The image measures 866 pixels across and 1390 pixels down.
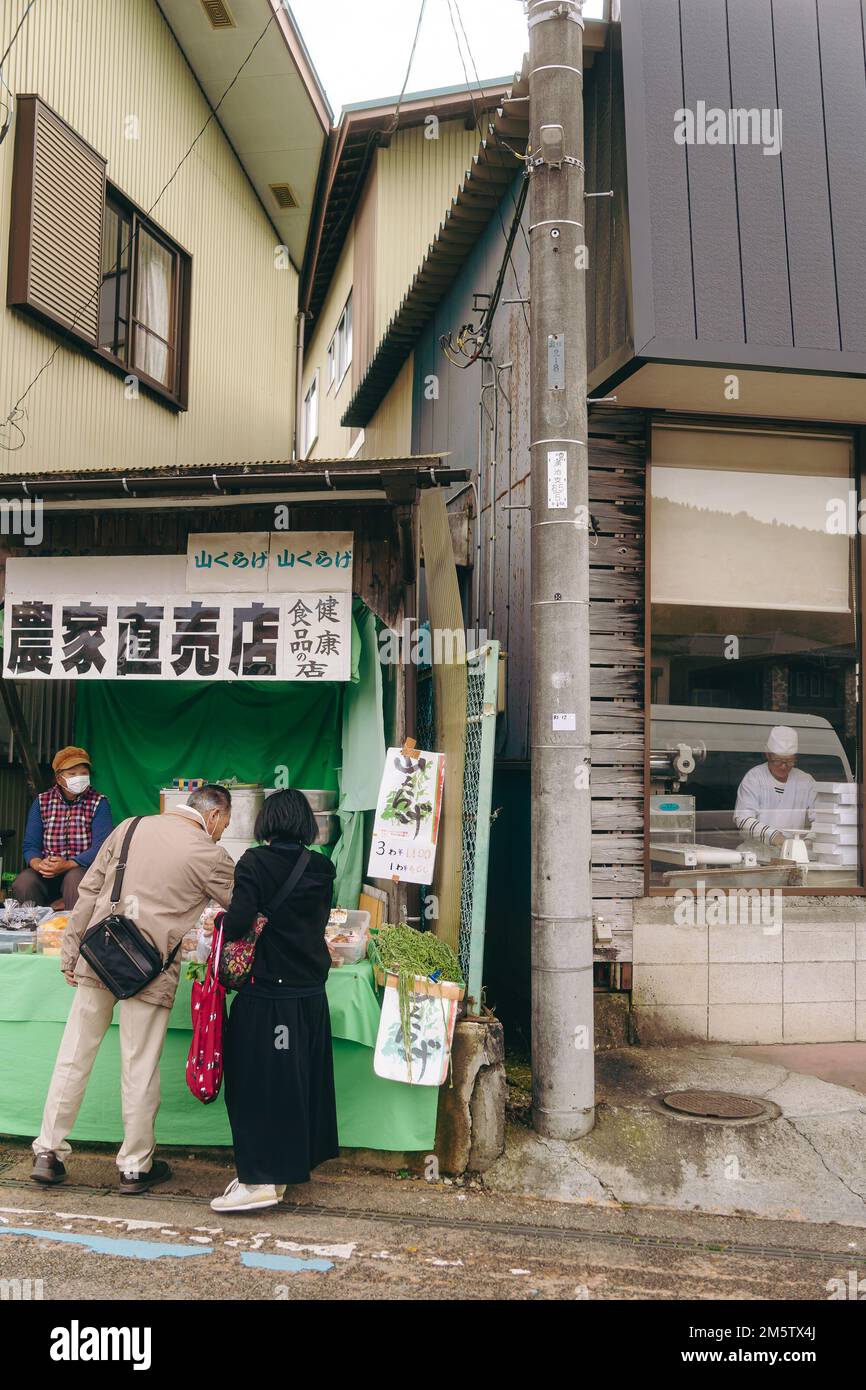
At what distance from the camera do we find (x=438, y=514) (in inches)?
285

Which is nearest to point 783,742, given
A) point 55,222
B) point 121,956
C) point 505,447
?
point 505,447

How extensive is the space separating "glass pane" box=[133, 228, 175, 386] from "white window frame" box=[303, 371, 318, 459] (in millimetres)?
8645

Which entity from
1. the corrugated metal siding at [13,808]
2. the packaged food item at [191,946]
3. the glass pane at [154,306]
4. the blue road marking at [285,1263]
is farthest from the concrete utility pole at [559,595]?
the glass pane at [154,306]

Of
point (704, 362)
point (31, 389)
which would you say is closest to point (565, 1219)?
point (704, 362)

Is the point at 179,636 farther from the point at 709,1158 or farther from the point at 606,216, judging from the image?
the point at 709,1158

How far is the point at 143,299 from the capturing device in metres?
12.3

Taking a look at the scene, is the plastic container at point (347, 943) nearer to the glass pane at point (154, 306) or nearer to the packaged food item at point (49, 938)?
the packaged food item at point (49, 938)

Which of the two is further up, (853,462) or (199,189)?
(199,189)

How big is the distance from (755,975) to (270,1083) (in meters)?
3.90

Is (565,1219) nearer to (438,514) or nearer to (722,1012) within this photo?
(722,1012)

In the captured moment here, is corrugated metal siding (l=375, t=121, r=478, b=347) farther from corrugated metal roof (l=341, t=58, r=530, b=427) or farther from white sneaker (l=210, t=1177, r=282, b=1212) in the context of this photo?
white sneaker (l=210, t=1177, r=282, b=1212)

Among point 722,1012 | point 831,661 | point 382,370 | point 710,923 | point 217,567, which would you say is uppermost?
point 382,370

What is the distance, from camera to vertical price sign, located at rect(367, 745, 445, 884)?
646cm

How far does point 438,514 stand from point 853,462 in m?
3.45
